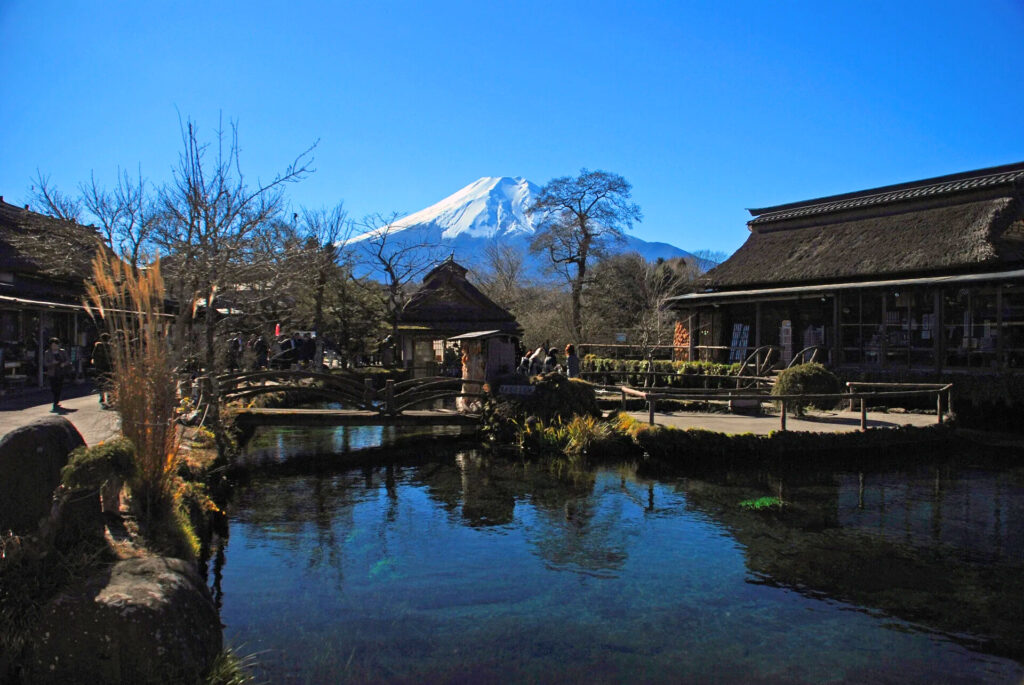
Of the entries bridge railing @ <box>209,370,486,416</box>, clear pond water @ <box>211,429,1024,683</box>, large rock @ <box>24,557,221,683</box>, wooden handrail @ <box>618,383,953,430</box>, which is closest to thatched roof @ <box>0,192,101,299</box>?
bridge railing @ <box>209,370,486,416</box>

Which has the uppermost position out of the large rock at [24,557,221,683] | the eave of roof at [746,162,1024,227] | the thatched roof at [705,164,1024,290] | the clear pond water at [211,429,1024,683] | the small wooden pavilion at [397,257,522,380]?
the eave of roof at [746,162,1024,227]

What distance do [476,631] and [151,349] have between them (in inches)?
136

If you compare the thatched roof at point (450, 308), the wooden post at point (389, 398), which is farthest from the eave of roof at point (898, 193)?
the wooden post at point (389, 398)

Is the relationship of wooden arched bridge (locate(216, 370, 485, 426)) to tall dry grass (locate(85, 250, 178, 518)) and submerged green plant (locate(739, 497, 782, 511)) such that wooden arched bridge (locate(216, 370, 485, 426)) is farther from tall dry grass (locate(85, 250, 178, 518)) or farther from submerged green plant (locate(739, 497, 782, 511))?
tall dry grass (locate(85, 250, 178, 518))

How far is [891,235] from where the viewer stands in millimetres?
22844

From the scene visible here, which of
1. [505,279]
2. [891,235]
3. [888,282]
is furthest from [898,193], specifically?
[505,279]

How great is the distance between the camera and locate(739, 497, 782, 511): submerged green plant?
33.0 ft

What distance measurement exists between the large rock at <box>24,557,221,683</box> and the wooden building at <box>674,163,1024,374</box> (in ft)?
58.5

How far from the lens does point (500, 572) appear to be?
750 centimetres

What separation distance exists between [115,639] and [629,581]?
4.60m

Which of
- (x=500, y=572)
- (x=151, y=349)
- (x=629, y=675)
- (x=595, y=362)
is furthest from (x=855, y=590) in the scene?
(x=595, y=362)

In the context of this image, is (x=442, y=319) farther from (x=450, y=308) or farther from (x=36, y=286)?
(x=36, y=286)

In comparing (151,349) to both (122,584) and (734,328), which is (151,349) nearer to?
(122,584)

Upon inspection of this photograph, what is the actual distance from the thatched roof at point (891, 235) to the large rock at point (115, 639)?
20480 millimetres
